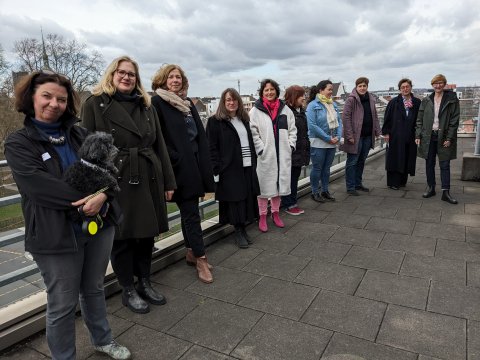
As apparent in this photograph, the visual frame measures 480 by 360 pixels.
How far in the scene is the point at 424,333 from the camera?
7.76 feet

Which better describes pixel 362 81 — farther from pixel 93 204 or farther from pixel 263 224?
pixel 93 204

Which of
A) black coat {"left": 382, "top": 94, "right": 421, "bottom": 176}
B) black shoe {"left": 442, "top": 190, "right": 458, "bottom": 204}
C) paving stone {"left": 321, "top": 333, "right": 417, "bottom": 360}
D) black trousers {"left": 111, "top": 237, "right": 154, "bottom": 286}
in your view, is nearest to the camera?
paving stone {"left": 321, "top": 333, "right": 417, "bottom": 360}

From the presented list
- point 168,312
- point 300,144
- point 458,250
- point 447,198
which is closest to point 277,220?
point 300,144

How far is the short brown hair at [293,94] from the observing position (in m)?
5.01

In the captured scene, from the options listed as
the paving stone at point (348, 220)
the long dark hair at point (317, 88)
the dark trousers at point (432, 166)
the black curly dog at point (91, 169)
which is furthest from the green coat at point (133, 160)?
the dark trousers at point (432, 166)

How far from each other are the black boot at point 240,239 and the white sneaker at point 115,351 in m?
1.93

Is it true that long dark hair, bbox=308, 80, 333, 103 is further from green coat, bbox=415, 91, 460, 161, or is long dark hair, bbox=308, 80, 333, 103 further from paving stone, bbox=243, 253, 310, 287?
paving stone, bbox=243, 253, 310, 287

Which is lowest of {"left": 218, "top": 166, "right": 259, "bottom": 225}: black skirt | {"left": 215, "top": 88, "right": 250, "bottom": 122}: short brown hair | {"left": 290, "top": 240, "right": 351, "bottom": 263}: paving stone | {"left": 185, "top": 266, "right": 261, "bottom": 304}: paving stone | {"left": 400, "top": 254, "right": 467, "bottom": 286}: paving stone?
{"left": 400, "top": 254, "right": 467, "bottom": 286}: paving stone

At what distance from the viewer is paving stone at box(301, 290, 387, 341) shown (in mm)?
2445

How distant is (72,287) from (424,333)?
2.20 m

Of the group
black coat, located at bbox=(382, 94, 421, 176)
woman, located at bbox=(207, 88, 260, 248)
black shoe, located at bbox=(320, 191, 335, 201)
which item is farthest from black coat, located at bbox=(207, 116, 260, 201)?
black coat, located at bbox=(382, 94, 421, 176)

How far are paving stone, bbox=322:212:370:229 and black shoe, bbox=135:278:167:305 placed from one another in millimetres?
2585

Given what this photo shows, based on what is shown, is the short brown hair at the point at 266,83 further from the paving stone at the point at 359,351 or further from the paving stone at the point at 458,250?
the paving stone at the point at 359,351

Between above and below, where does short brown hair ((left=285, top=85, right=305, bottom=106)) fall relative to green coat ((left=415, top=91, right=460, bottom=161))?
above
